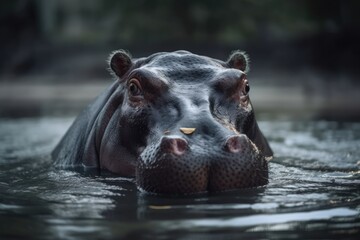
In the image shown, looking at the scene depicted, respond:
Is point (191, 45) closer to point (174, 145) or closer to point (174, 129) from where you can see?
point (174, 129)

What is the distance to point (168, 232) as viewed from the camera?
2.86m

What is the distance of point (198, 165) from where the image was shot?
346 centimetres

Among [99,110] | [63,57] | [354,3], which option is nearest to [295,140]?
[99,110]

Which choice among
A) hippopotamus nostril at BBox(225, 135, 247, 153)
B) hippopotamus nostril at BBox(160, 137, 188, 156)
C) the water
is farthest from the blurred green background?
hippopotamus nostril at BBox(160, 137, 188, 156)

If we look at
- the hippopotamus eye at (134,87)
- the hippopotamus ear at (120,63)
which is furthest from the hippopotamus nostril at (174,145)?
the hippopotamus ear at (120,63)

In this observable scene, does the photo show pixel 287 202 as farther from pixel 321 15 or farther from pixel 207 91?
pixel 321 15

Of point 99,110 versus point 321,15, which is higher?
point 321,15

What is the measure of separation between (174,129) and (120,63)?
1.51 metres

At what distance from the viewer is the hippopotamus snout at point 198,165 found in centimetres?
347

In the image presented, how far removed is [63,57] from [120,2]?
605 centimetres

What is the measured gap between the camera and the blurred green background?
53.3 ft

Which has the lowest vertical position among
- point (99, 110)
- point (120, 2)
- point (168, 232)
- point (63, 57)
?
point (168, 232)

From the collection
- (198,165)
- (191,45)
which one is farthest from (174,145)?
(191,45)

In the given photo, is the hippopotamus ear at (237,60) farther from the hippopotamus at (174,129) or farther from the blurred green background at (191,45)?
the blurred green background at (191,45)
